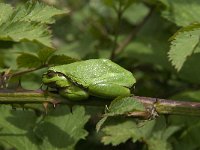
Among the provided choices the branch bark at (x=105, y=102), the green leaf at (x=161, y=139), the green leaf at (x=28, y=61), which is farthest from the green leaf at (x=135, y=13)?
the branch bark at (x=105, y=102)

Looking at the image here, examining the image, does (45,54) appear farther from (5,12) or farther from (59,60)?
(5,12)

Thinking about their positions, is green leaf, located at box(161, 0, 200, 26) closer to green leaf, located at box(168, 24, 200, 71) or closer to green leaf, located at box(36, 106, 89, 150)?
green leaf, located at box(168, 24, 200, 71)

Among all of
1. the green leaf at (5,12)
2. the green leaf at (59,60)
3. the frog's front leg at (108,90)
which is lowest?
the frog's front leg at (108,90)

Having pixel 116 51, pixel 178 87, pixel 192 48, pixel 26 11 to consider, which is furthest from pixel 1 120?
pixel 178 87

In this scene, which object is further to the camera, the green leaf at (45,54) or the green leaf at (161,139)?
the green leaf at (161,139)

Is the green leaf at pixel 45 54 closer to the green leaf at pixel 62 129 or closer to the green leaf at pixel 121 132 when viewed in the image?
the green leaf at pixel 62 129

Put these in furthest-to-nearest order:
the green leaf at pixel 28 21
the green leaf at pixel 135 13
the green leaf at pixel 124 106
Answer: the green leaf at pixel 135 13, the green leaf at pixel 28 21, the green leaf at pixel 124 106

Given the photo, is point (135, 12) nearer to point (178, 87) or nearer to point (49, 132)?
point (178, 87)

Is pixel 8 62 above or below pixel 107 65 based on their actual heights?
below
